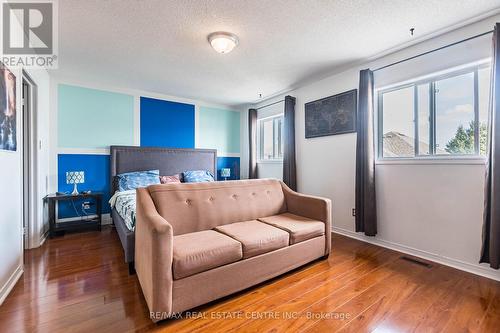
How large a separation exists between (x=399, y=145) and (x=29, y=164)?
469cm

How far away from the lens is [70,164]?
377 centimetres

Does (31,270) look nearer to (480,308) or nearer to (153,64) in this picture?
(153,64)

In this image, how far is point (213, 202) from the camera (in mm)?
2393

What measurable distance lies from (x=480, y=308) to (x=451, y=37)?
8.33 feet

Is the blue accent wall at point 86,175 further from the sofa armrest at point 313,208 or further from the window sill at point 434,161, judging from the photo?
the window sill at point 434,161

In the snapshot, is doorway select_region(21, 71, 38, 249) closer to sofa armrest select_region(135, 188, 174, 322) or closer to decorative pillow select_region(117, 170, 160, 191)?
decorative pillow select_region(117, 170, 160, 191)

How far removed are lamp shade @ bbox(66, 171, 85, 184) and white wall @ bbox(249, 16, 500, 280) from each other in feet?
12.4

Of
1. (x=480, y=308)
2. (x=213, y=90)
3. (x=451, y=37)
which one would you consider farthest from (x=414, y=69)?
(x=213, y=90)

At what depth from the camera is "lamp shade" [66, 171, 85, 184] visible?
3.50m

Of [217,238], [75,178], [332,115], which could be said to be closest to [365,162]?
[332,115]

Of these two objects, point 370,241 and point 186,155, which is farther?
point 186,155

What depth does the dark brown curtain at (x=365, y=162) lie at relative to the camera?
296cm

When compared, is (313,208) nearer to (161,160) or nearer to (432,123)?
(432,123)

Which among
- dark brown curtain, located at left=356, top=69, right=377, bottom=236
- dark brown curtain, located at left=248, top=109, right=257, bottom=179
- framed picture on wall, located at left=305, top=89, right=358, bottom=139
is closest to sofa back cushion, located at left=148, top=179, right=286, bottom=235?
dark brown curtain, located at left=356, top=69, right=377, bottom=236
